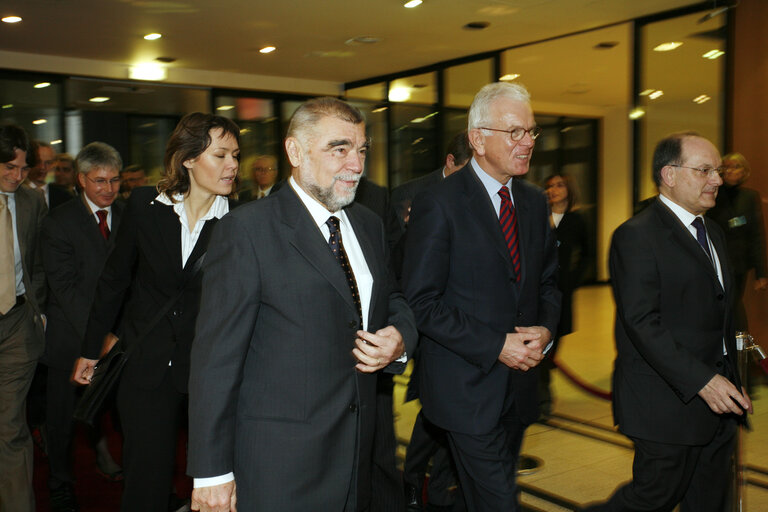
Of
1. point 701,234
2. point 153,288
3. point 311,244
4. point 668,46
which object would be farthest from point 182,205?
point 668,46

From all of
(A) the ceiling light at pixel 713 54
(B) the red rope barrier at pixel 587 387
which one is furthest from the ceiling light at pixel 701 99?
(B) the red rope barrier at pixel 587 387

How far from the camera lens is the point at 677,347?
2689mm

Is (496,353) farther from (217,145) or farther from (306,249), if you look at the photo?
(217,145)

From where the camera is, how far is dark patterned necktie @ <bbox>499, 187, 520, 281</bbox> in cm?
282

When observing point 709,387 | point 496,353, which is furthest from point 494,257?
point 709,387

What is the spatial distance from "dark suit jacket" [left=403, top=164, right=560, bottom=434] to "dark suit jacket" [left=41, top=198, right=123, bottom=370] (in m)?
1.95

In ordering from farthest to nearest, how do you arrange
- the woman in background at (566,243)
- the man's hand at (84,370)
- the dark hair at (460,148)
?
the woman in background at (566,243) < the dark hair at (460,148) < the man's hand at (84,370)

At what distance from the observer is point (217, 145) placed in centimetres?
296

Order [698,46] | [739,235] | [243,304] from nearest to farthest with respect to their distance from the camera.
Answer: [243,304]
[739,235]
[698,46]

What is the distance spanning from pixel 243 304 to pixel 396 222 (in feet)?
8.05

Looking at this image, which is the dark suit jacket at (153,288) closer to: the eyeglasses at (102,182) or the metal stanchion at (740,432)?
the eyeglasses at (102,182)

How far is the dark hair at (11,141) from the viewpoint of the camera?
3.52 m

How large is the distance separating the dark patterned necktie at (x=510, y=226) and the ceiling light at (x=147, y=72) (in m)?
9.75

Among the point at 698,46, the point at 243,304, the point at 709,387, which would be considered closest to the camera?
the point at 243,304
